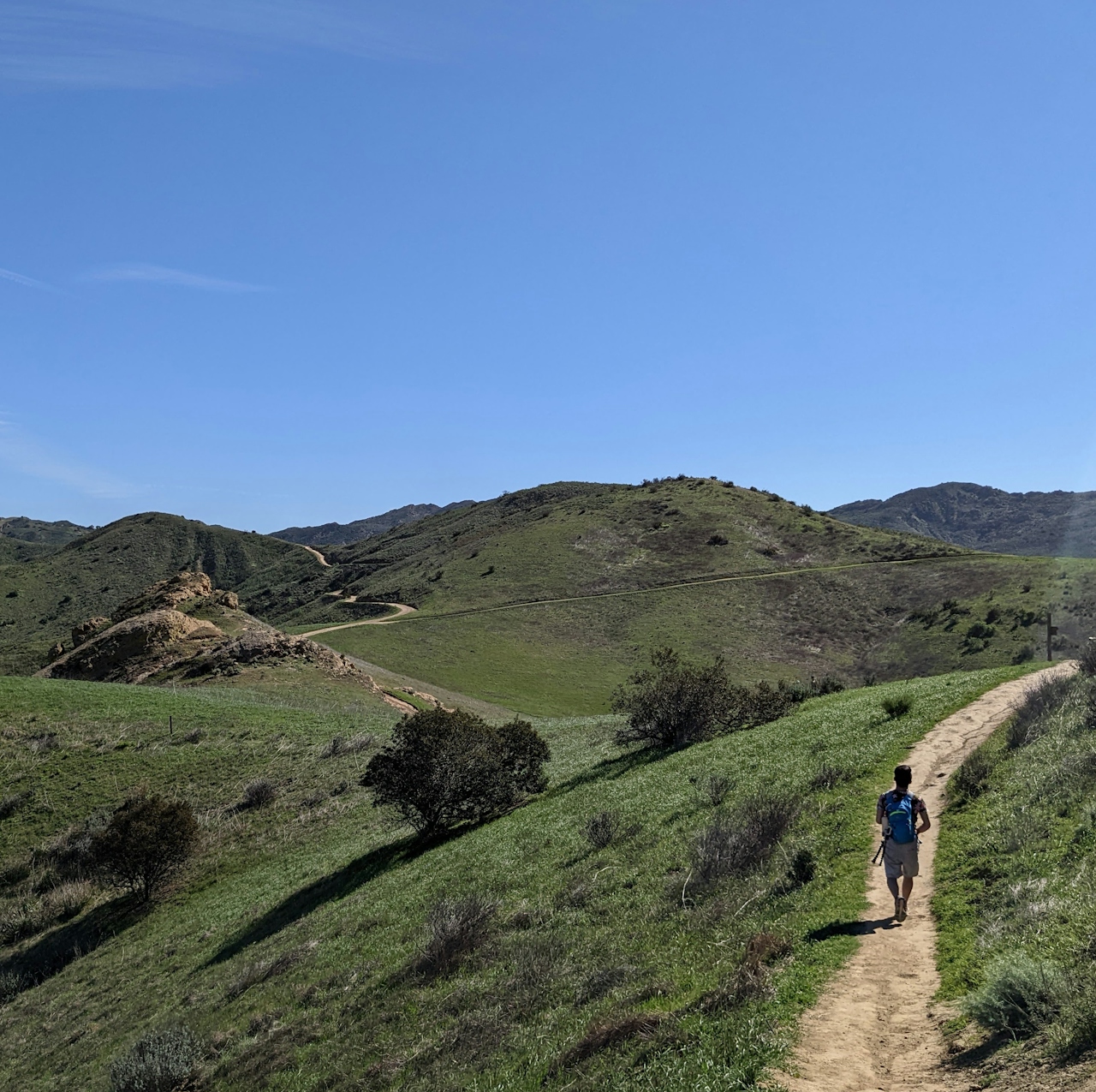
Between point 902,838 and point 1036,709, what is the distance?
8730mm

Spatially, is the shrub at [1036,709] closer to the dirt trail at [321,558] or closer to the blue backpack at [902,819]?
the blue backpack at [902,819]

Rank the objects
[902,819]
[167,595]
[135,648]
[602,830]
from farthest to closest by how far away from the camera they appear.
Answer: [167,595] < [135,648] < [602,830] < [902,819]

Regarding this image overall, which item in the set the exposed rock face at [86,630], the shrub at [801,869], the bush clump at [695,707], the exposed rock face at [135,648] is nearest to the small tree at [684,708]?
the bush clump at [695,707]

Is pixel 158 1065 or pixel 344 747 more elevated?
pixel 344 747

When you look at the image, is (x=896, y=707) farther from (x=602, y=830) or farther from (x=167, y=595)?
(x=167, y=595)

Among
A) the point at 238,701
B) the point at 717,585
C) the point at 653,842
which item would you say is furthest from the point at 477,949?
the point at 717,585

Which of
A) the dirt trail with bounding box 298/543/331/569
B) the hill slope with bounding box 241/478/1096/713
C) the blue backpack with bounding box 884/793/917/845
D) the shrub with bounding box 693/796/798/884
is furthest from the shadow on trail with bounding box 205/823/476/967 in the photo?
the dirt trail with bounding box 298/543/331/569

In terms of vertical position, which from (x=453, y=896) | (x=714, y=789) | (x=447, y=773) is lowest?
(x=453, y=896)

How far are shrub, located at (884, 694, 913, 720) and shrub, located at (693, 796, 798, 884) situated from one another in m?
8.00

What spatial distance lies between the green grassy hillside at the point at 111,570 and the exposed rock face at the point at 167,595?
11.4m

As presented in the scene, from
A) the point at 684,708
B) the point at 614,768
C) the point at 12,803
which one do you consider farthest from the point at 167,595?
the point at 684,708

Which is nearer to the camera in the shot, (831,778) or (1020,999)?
(1020,999)

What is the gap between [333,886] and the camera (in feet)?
69.3

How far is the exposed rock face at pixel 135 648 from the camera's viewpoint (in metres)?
51.2
